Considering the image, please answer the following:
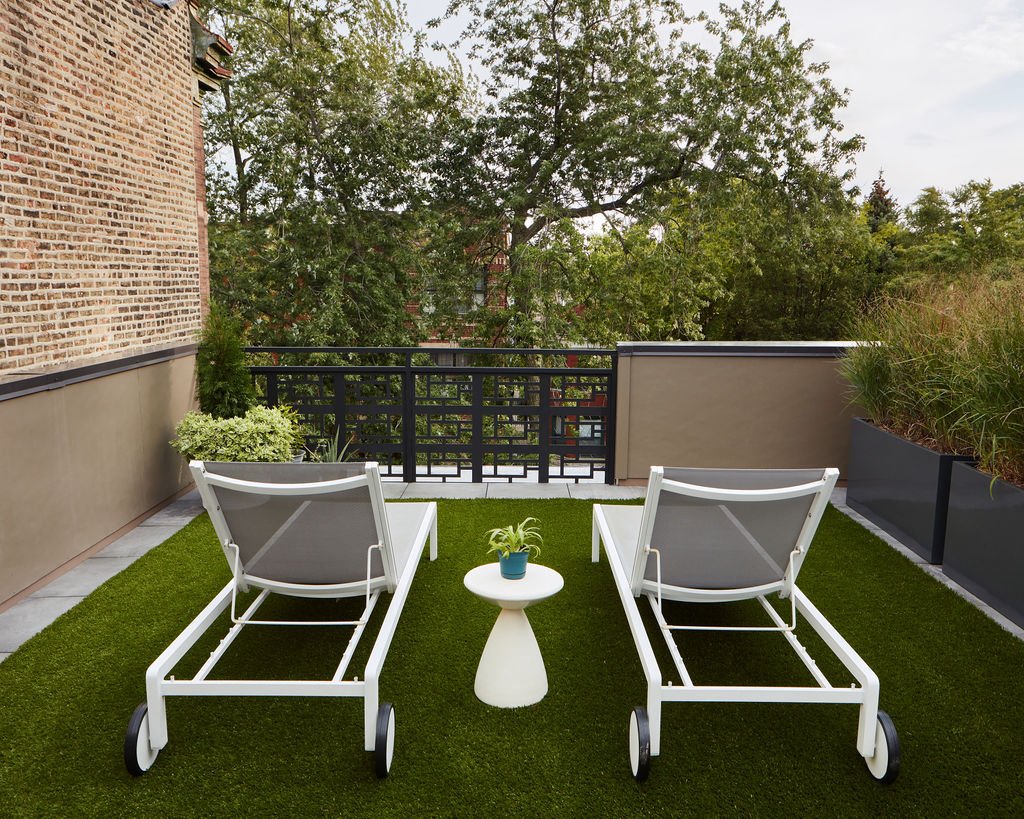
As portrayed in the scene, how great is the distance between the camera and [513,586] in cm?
303

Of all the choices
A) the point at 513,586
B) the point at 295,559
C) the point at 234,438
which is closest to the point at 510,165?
the point at 234,438

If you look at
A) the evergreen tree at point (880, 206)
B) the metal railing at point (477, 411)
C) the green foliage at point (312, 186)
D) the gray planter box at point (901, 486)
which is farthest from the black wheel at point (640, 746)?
the evergreen tree at point (880, 206)

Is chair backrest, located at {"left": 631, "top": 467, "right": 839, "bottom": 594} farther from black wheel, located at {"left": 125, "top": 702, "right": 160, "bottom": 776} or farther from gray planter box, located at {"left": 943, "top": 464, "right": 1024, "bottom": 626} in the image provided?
black wheel, located at {"left": 125, "top": 702, "right": 160, "bottom": 776}

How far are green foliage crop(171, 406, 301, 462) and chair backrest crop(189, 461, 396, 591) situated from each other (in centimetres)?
240

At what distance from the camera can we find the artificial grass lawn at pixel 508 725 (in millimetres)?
2451

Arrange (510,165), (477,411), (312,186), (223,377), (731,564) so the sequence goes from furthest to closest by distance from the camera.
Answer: (510,165)
(312,186)
(477,411)
(223,377)
(731,564)

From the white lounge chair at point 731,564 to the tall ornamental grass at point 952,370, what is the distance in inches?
64.8

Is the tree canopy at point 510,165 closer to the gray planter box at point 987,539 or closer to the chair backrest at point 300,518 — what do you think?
the gray planter box at point 987,539

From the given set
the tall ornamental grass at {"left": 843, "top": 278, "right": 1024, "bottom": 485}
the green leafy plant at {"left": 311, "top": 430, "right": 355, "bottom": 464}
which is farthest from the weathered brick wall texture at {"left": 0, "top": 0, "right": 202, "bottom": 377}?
the tall ornamental grass at {"left": 843, "top": 278, "right": 1024, "bottom": 485}

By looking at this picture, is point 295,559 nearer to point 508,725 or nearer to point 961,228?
point 508,725

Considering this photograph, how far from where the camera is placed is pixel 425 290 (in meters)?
13.2

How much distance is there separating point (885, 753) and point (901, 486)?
3140mm

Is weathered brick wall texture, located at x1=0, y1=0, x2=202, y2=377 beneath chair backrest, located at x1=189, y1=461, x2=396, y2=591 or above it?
above

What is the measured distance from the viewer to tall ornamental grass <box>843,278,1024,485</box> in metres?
4.04
